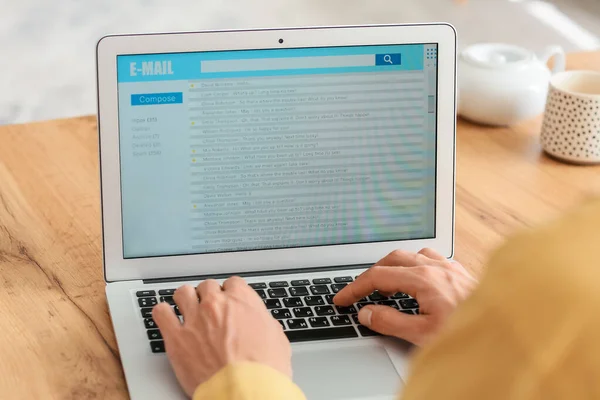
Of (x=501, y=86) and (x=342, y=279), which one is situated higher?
(x=501, y=86)

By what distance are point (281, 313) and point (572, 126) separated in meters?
0.65

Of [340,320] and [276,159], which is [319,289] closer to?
[340,320]

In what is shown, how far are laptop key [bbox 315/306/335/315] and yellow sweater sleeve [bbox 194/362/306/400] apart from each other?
207 mm

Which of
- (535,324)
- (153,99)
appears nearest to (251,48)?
(153,99)

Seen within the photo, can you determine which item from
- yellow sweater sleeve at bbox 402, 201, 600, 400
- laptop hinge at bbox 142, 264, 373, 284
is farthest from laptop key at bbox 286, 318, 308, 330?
yellow sweater sleeve at bbox 402, 201, 600, 400

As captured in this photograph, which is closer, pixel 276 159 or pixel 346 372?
pixel 346 372

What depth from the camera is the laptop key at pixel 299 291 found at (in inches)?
37.1

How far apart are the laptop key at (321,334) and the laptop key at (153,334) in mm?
135

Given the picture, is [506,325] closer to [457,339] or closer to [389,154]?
[457,339]

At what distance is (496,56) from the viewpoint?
142cm

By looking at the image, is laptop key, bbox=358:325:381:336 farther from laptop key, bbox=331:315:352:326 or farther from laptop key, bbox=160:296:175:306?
laptop key, bbox=160:296:175:306

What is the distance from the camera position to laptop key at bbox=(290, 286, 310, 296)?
3.10 ft

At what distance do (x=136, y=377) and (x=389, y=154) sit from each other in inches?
16.1

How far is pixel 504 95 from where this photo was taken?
1.37 metres
